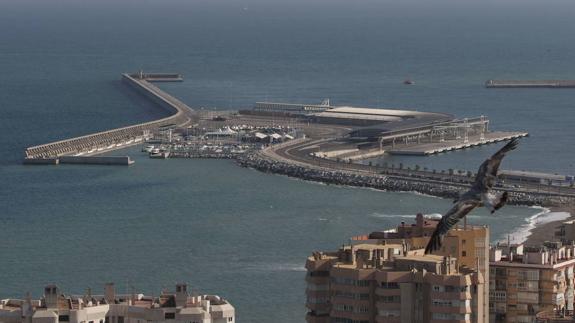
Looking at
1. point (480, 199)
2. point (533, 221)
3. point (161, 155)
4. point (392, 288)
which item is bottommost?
point (392, 288)

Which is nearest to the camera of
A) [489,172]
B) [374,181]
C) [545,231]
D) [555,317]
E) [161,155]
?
[489,172]

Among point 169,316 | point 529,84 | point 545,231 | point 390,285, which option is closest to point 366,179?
point 545,231

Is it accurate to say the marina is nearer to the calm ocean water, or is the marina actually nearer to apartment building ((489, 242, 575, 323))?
the calm ocean water

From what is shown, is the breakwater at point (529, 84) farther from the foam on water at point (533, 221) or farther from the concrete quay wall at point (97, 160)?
the foam on water at point (533, 221)

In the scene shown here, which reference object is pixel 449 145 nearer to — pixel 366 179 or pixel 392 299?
pixel 366 179

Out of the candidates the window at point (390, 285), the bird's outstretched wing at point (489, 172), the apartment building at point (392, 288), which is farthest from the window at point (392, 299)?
the bird's outstretched wing at point (489, 172)

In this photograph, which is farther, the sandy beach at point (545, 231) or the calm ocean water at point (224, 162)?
the sandy beach at point (545, 231)

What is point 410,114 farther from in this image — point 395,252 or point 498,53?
point 498,53
